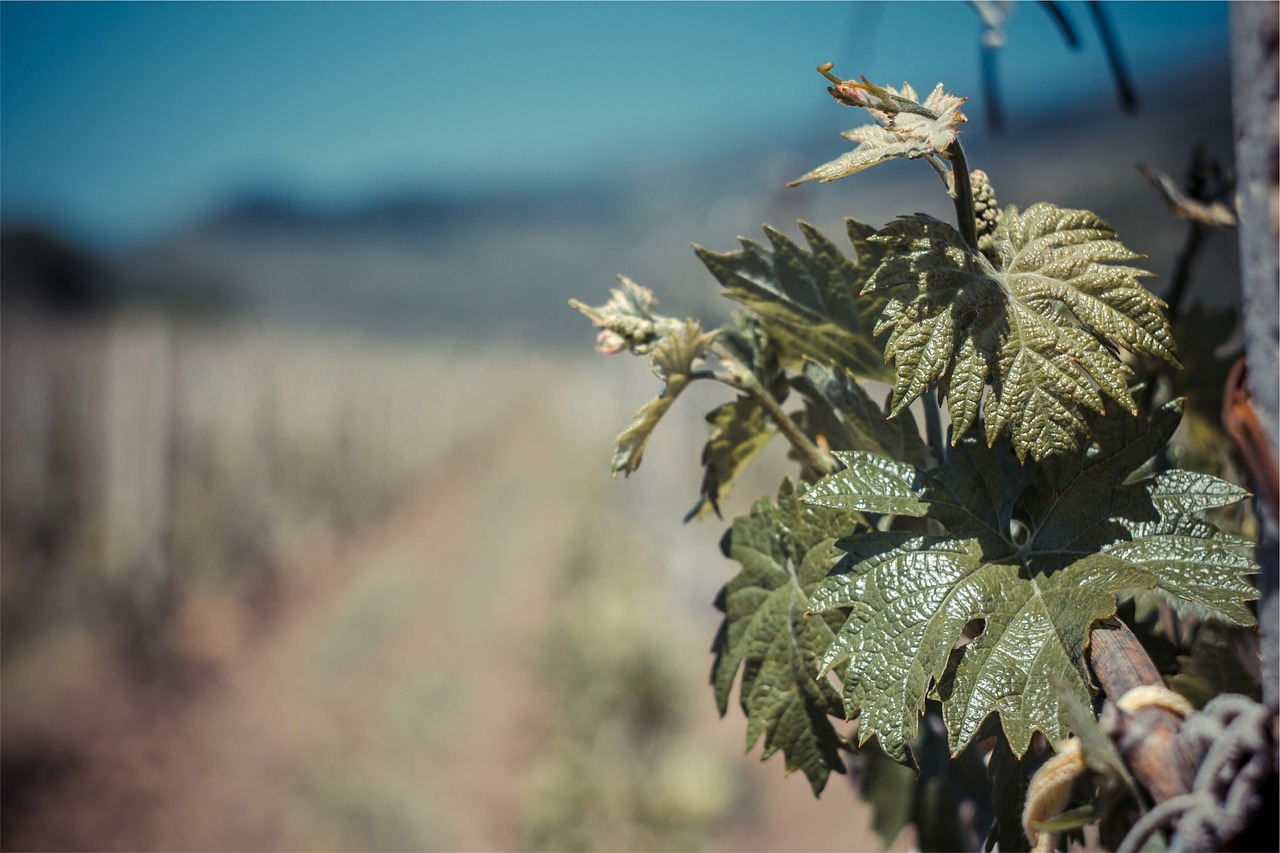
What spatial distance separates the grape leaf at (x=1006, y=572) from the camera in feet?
1.47

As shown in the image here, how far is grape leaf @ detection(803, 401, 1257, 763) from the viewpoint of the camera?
1.47 ft

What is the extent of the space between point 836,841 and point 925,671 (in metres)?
4.38

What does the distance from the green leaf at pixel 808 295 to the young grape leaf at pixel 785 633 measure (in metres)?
0.11

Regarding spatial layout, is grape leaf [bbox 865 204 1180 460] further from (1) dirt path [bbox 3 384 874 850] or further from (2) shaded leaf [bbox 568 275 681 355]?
(1) dirt path [bbox 3 384 874 850]

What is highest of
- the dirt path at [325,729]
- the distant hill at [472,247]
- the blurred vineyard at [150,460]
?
the distant hill at [472,247]

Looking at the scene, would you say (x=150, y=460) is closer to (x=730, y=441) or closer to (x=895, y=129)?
(x=730, y=441)

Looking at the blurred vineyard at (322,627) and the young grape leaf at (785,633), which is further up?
the young grape leaf at (785,633)

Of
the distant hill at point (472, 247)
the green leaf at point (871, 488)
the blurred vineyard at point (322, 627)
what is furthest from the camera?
the distant hill at point (472, 247)

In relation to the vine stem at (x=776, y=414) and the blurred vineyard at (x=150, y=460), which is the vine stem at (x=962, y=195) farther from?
the blurred vineyard at (x=150, y=460)

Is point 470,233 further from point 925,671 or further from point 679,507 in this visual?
point 925,671

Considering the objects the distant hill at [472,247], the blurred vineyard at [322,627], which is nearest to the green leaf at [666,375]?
the blurred vineyard at [322,627]

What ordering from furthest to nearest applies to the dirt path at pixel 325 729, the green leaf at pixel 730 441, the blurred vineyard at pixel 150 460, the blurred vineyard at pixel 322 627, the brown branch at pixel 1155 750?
1. the blurred vineyard at pixel 150 460
2. the dirt path at pixel 325 729
3. the blurred vineyard at pixel 322 627
4. the green leaf at pixel 730 441
5. the brown branch at pixel 1155 750

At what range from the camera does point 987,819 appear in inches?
26.2

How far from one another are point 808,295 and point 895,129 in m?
0.17
